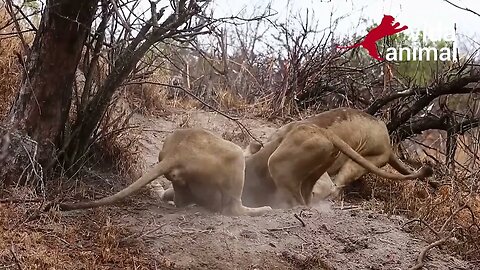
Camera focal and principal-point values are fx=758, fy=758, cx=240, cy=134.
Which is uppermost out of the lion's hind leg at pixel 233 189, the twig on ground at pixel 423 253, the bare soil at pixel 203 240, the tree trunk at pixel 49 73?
the tree trunk at pixel 49 73

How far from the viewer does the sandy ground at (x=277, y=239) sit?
5121 millimetres

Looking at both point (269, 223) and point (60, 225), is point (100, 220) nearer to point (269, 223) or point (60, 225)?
point (60, 225)

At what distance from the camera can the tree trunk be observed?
5812 millimetres

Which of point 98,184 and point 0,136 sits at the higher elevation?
point 0,136

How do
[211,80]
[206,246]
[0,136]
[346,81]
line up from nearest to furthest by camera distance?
[206,246], [0,136], [346,81], [211,80]

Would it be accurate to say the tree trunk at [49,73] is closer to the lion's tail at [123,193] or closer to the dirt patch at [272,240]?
the lion's tail at [123,193]

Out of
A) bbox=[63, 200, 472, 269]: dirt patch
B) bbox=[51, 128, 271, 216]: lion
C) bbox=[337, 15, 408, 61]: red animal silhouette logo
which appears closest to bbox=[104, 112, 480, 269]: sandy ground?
bbox=[63, 200, 472, 269]: dirt patch

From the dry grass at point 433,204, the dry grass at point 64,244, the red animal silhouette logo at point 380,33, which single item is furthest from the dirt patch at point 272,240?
the red animal silhouette logo at point 380,33

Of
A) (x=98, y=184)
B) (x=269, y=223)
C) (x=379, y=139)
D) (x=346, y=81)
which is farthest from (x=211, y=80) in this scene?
(x=269, y=223)

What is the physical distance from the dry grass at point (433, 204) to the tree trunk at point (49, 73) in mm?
2999

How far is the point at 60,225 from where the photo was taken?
17.3ft

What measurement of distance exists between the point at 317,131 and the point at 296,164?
13.4 inches

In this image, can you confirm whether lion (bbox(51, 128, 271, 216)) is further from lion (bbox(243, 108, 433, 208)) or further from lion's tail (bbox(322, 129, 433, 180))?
lion's tail (bbox(322, 129, 433, 180))

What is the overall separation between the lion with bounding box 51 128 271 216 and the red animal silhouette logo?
481cm
